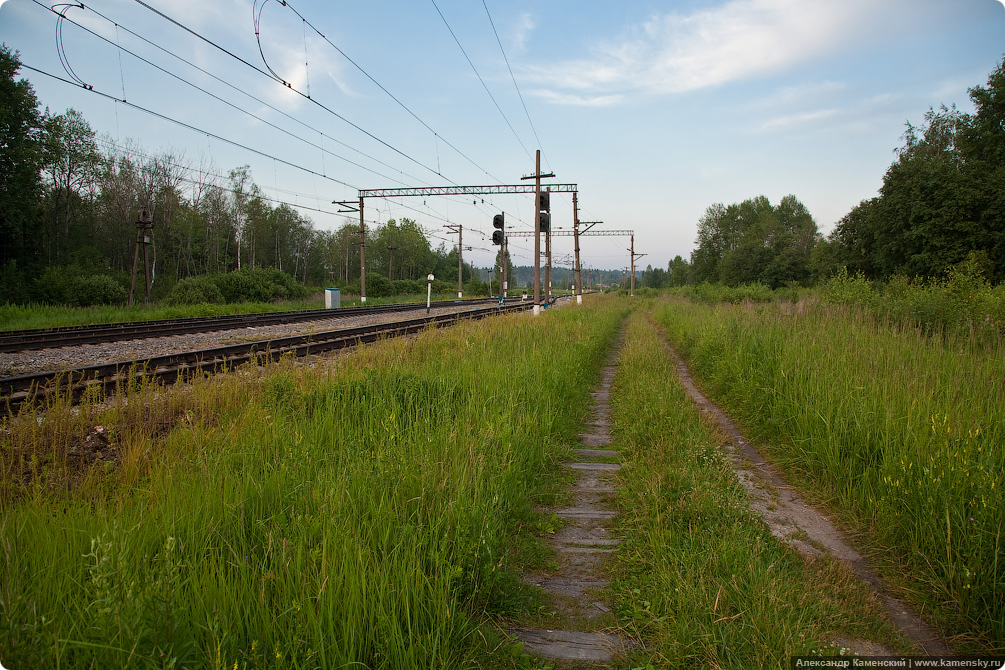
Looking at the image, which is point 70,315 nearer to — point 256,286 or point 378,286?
point 256,286

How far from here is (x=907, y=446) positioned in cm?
378

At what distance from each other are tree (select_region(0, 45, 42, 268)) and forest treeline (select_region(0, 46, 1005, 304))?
0.09 meters

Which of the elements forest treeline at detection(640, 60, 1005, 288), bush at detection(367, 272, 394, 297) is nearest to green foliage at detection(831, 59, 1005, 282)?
forest treeline at detection(640, 60, 1005, 288)

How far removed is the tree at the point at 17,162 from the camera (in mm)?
28625

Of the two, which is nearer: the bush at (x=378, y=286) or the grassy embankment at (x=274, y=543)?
the grassy embankment at (x=274, y=543)

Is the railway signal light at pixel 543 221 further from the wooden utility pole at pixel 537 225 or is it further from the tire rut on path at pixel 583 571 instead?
the tire rut on path at pixel 583 571

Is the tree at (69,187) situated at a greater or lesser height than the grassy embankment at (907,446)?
greater

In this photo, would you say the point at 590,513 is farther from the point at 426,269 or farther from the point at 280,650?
the point at 426,269

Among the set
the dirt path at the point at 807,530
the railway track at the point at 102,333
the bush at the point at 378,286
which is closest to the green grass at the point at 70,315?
the railway track at the point at 102,333

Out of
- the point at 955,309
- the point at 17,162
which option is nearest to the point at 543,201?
the point at 955,309

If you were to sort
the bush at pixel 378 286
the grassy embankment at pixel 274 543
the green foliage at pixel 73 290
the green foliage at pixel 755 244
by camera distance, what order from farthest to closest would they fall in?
1. the green foliage at pixel 755 244
2. the bush at pixel 378 286
3. the green foliage at pixel 73 290
4. the grassy embankment at pixel 274 543

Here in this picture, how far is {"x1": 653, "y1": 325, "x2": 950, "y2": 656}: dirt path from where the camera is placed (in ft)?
8.29

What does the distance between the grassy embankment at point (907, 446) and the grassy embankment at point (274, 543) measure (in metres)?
2.49

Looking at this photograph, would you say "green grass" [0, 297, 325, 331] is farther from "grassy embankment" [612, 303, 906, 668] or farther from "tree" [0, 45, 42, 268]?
"grassy embankment" [612, 303, 906, 668]
